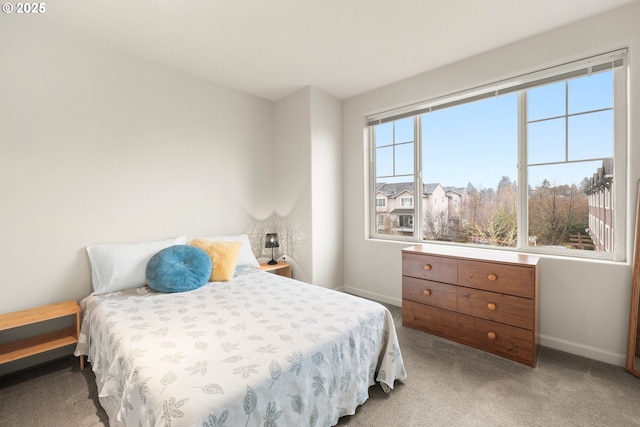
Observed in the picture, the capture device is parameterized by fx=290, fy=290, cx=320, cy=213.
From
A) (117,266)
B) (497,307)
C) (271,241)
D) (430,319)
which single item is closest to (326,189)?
(271,241)

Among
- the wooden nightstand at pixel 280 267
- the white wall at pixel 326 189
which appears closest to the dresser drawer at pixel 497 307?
the white wall at pixel 326 189

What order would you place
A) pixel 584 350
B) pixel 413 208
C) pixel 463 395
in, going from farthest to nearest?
pixel 413 208 → pixel 584 350 → pixel 463 395

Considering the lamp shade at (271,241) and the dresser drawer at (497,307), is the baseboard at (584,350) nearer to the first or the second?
the dresser drawer at (497,307)

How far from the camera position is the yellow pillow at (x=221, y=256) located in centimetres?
256

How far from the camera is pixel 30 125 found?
215cm

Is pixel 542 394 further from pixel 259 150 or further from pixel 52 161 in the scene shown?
pixel 52 161

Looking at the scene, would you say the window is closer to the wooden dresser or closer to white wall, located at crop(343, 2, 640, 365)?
white wall, located at crop(343, 2, 640, 365)

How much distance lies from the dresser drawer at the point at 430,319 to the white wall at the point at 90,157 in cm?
212

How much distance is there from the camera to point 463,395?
6.00 ft

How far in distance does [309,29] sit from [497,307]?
2.64m

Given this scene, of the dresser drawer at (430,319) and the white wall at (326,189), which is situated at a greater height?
the white wall at (326,189)

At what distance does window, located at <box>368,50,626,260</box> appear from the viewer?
221 centimetres

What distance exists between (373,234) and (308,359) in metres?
2.44

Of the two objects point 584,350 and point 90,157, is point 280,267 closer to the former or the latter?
point 90,157
